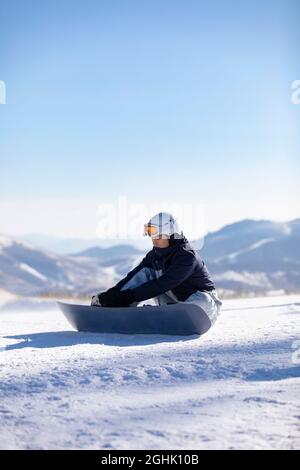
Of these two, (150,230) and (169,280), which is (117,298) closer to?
(169,280)

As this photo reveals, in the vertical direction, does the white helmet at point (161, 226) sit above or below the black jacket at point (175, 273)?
above

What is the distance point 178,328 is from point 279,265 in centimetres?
12540

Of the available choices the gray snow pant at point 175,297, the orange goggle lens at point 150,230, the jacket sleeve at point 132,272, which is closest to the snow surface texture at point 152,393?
the gray snow pant at point 175,297

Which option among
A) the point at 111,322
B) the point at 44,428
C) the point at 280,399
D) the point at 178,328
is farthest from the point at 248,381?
the point at 111,322

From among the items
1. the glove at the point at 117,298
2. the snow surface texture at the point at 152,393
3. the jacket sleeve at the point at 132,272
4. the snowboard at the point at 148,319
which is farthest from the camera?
the jacket sleeve at the point at 132,272

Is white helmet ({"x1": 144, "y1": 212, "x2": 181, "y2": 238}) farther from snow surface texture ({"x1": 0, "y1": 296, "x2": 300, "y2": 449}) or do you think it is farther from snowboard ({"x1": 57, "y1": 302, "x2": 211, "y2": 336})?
snow surface texture ({"x1": 0, "y1": 296, "x2": 300, "y2": 449})

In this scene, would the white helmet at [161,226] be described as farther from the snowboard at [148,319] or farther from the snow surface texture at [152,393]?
the snow surface texture at [152,393]

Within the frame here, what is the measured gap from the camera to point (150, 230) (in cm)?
523

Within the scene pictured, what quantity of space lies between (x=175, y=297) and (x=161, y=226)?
2.34 ft

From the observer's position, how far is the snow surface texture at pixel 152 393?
90.7 inches

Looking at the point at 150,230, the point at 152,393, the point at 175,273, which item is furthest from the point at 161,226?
the point at 152,393

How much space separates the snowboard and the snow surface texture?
18 cm

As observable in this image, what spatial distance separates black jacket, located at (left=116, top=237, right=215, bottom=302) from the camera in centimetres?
506
